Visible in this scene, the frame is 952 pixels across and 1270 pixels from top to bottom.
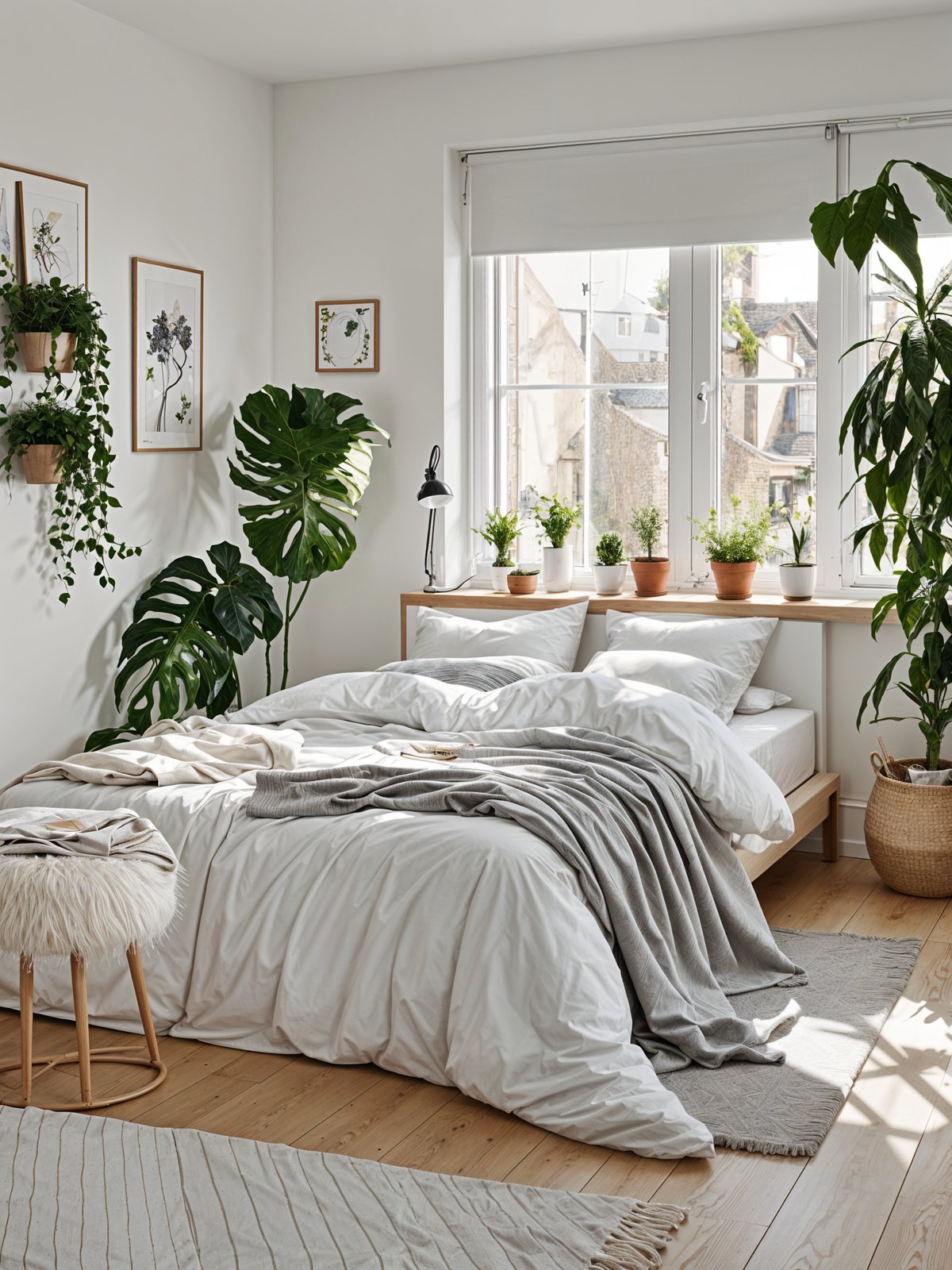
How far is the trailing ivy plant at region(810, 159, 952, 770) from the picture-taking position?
13.1ft

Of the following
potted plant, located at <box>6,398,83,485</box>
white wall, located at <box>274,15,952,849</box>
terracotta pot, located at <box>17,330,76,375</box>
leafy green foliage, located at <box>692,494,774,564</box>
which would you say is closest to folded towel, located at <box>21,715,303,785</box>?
potted plant, located at <box>6,398,83,485</box>

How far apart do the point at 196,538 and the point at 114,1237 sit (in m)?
3.16

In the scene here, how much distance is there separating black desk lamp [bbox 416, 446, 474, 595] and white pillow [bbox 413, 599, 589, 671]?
33 centimetres

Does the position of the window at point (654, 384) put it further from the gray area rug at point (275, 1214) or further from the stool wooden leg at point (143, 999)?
the gray area rug at point (275, 1214)

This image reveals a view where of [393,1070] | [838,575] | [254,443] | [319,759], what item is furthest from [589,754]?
[254,443]

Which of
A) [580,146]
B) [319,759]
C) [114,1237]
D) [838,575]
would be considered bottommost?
[114,1237]

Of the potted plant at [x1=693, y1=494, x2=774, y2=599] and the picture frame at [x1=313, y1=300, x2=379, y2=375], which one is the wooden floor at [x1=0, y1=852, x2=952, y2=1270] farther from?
the picture frame at [x1=313, y1=300, x2=379, y2=375]

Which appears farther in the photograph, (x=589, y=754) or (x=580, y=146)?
(x=580, y=146)

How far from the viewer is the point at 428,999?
2.95 meters

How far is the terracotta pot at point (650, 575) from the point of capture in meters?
5.04

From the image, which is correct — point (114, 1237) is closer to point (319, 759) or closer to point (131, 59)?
point (319, 759)

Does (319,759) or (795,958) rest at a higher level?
(319,759)

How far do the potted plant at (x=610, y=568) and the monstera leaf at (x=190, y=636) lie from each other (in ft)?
3.94

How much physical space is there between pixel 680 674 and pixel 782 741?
396mm
